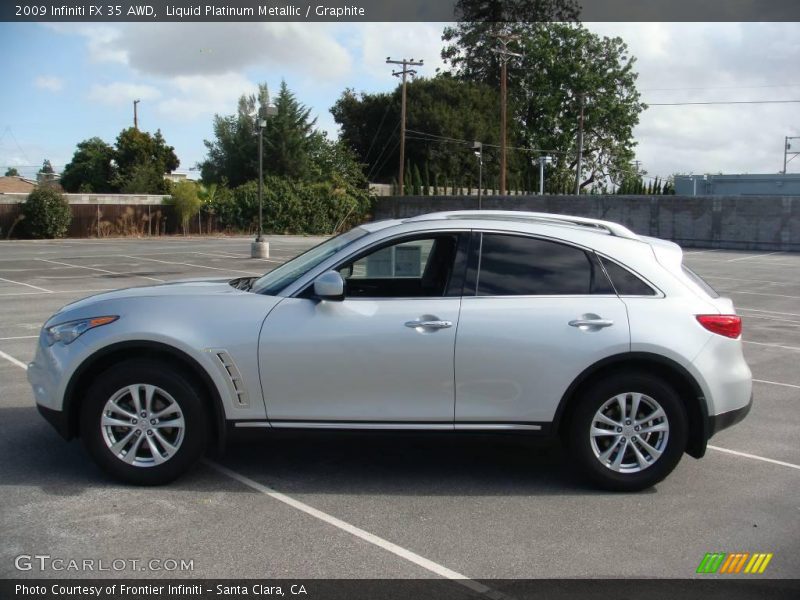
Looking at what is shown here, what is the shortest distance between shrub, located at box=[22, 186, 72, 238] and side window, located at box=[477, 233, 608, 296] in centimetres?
3959

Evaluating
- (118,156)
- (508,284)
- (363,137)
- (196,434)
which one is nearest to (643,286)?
(508,284)

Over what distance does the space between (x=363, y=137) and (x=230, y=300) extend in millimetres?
70350

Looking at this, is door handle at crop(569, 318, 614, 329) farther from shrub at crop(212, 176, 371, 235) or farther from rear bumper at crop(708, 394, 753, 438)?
shrub at crop(212, 176, 371, 235)

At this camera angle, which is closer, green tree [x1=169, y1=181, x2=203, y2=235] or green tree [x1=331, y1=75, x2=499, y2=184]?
green tree [x1=169, y1=181, x2=203, y2=235]

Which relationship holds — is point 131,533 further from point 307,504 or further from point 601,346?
point 601,346

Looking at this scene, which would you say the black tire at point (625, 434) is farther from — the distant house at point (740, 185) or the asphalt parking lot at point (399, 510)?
the distant house at point (740, 185)

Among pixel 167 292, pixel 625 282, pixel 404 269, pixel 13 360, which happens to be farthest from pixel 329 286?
pixel 13 360

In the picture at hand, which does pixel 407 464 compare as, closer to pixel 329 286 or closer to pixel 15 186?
pixel 329 286

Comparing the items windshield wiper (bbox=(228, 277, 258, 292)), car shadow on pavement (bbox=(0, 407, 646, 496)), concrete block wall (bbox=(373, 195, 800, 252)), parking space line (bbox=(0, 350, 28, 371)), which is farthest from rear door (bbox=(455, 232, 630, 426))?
concrete block wall (bbox=(373, 195, 800, 252))

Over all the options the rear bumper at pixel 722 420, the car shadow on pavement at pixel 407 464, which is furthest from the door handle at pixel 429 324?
the rear bumper at pixel 722 420

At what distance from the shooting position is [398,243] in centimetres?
530

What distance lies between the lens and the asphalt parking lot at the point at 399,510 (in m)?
4.07

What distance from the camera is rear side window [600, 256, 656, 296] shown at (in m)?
5.19

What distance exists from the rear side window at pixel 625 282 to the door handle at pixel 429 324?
3.72 ft
